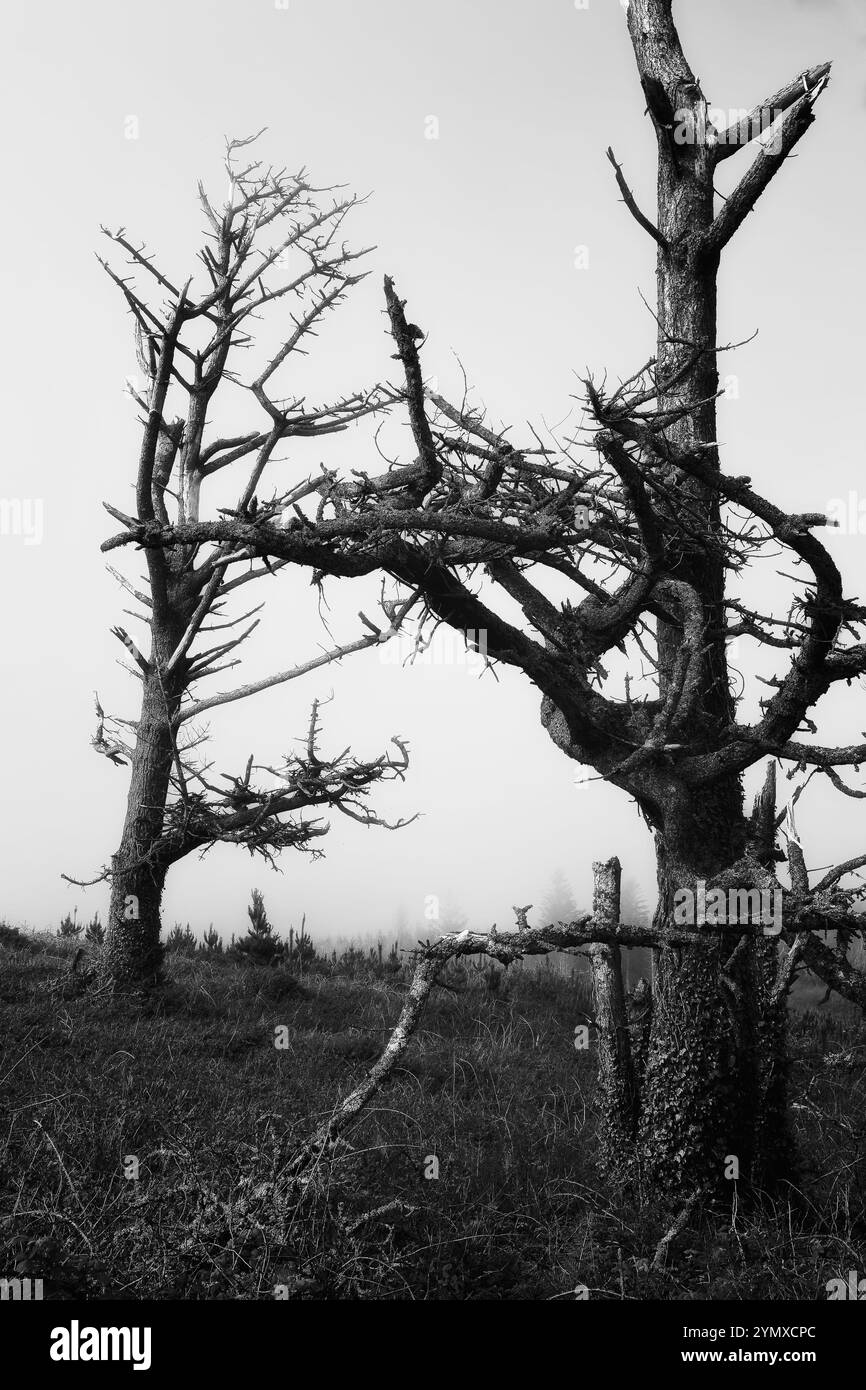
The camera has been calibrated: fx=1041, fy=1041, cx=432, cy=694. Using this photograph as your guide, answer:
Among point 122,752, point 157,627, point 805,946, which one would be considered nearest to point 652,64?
point 805,946

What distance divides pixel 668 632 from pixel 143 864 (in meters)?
7.40

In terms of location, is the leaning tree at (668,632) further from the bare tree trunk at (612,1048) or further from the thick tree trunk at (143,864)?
the thick tree trunk at (143,864)

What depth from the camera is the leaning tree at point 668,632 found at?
5727 millimetres

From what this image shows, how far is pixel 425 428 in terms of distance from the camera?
5.54 metres

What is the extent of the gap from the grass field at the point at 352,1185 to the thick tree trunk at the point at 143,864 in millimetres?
1448

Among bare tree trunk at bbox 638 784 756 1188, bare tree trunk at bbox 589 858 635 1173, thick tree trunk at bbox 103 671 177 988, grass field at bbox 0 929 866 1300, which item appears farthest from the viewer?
thick tree trunk at bbox 103 671 177 988

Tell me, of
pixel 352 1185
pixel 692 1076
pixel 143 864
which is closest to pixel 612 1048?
pixel 692 1076

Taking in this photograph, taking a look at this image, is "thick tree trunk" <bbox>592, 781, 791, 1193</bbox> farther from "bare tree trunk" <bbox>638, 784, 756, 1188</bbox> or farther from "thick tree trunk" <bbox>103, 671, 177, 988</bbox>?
"thick tree trunk" <bbox>103, 671, 177, 988</bbox>

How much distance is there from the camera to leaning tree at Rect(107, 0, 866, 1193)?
5727mm

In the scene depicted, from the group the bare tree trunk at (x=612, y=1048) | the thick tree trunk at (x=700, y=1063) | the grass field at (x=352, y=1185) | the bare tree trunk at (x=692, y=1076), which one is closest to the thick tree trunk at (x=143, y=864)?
the grass field at (x=352, y=1185)

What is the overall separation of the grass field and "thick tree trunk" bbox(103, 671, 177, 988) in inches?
57.0

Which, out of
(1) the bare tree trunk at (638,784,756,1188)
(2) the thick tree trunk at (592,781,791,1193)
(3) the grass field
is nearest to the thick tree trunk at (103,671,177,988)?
(3) the grass field
